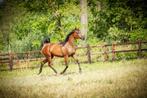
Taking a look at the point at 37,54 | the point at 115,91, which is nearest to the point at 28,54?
the point at 37,54

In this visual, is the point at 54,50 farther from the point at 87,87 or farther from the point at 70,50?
the point at 87,87

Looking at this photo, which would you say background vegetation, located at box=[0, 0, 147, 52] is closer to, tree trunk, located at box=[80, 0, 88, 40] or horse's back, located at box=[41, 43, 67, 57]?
tree trunk, located at box=[80, 0, 88, 40]

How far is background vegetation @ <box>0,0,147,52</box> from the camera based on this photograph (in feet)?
72.6

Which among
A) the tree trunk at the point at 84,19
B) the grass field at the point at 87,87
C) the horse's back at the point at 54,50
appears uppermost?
the tree trunk at the point at 84,19

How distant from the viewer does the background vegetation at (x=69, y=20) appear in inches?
871

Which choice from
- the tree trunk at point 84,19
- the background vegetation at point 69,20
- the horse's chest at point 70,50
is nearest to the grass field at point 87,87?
the horse's chest at point 70,50

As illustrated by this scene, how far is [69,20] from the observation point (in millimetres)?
22906

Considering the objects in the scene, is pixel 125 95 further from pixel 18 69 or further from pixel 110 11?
pixel 110 11

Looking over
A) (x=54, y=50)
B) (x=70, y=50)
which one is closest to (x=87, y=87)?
(x=70, y=50)

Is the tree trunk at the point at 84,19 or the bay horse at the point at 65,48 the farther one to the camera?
the tree trunk at the point at 84,19

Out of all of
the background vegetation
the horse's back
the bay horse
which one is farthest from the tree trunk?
the horse's back

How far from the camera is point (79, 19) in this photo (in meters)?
24.9

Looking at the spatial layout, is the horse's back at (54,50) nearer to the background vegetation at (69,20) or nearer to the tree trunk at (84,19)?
the background vegetation at (69,20)

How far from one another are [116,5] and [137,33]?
272 centimetres
